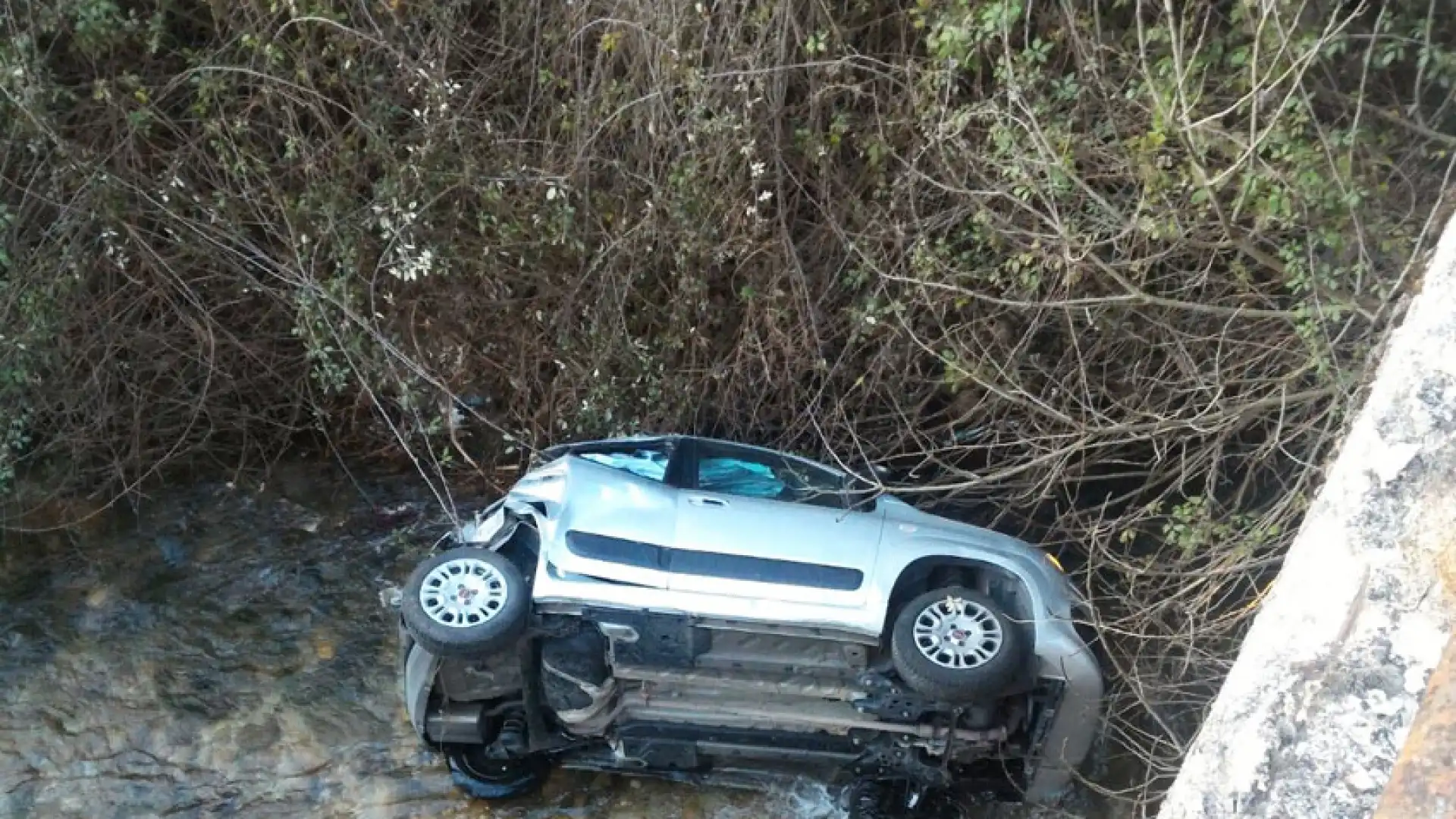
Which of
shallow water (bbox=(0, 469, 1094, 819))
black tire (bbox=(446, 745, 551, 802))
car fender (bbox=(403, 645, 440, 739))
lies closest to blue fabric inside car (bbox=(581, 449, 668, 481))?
car fender (bbox=(403, 645, 440, 739))

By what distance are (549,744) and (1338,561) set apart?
393cm

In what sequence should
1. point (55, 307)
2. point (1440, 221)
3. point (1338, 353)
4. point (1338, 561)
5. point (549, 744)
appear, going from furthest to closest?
point (55, 307), point (549, 744), point (1338, 353), point (1440, 221), point (1338, 561)

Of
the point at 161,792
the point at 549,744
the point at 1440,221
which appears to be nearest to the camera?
the point at 1440,221

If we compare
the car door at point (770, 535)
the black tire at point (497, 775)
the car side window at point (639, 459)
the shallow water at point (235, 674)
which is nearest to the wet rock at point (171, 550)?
the shallow water at point (235, 674)

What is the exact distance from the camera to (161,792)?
17.2 feet

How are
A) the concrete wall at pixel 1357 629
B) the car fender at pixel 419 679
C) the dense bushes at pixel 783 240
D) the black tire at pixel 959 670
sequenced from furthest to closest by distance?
the car fender at pixel 419 679, the black tire at pixel 959 670, the dense bushes at pixel 783 240, the concrete wall at pixel 1357 629

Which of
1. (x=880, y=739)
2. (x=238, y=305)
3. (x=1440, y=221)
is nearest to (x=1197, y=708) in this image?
(x=880, y=739)

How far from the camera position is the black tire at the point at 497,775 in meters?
5.07

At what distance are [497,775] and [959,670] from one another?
8.00 ft

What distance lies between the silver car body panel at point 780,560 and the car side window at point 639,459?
8cm

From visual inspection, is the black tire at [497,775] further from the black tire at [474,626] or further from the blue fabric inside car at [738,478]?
the blue fabric inside car at [738,478]

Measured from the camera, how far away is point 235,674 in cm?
582

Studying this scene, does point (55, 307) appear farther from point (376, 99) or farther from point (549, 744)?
point (549, 744)

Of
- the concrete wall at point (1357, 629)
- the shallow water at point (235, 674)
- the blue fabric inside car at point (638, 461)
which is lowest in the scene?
the shallow water at point (235, 674)
